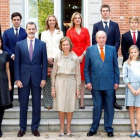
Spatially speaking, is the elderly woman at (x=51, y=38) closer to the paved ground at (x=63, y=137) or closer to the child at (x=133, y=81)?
the paved ground at (x=63, y=137)

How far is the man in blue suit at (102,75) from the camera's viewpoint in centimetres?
493

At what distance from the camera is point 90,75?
5199mm

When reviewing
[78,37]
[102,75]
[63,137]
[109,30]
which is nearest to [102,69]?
[102,75]

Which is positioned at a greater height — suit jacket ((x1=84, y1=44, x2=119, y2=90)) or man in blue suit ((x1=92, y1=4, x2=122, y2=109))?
man in blue suit ((x1=92, y1=4, x2=122, y2=109))

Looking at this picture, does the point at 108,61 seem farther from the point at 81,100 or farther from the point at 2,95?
the point at 2,95

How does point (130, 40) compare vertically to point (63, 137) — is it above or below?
above

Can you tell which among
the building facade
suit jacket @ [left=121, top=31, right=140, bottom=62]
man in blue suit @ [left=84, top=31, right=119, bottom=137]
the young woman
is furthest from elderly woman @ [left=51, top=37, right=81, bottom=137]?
the building facade

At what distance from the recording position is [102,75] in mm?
4934

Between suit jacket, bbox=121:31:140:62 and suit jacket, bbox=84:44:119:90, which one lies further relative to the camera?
suit jacket, bbox=121:31:140:62

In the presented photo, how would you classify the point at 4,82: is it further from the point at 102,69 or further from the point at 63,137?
the point at 102,69

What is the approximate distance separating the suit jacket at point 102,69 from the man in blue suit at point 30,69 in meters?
0.84

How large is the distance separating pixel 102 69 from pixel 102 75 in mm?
108

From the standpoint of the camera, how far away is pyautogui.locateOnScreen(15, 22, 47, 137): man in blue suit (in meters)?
4.97

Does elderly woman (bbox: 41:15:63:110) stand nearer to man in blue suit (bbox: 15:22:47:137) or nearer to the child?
man in blue suit (bbox: 15:22:47:137)
